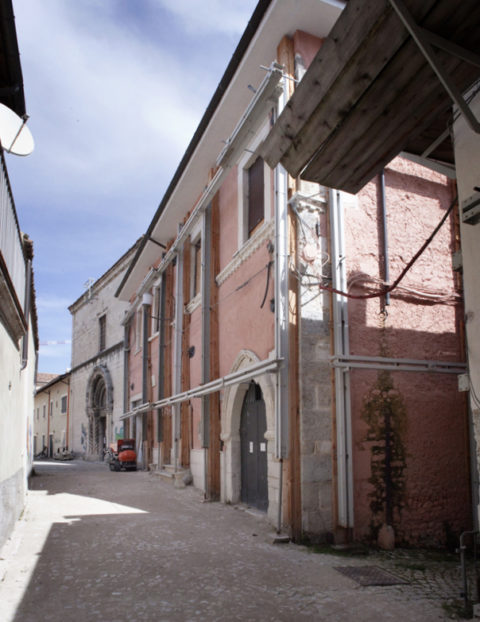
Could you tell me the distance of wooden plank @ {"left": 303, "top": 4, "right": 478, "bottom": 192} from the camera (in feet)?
11.3

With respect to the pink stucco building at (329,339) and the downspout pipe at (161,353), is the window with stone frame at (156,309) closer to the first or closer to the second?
the downspout pipe at (161,353)

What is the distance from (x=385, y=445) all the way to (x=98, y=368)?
67.7 feet

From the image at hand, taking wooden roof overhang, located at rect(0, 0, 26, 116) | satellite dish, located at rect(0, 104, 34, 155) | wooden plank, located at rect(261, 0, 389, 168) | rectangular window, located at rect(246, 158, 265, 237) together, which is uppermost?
wooden roof overhang, located at rect(0, 0, 26, 116)

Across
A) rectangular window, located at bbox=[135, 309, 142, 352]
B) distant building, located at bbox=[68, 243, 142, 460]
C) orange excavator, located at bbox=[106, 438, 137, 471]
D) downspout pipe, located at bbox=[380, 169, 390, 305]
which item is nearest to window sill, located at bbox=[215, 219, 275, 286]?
downspout pipe, located at bbox=[380, 169, 390, 305]

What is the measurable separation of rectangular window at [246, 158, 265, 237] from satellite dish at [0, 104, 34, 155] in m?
4.27

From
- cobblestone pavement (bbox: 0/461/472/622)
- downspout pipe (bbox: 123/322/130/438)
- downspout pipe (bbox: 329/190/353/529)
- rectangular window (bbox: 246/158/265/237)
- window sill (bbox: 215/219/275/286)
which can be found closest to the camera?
cobblestone pavement (bbox: 0/461/472/622)

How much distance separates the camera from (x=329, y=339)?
7.76m

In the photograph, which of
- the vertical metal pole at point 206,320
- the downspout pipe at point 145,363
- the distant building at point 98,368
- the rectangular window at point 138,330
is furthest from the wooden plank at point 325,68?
the distant building at point 98,368

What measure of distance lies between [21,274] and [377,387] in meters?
5.46

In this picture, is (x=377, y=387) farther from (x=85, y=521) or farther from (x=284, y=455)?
(x=85, y=521)

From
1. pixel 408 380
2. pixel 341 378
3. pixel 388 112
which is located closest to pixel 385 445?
pixel 408 380

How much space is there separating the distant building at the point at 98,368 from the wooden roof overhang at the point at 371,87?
65.2 feet

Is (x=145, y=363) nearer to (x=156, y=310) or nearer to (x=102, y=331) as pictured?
(x=156, y=310)

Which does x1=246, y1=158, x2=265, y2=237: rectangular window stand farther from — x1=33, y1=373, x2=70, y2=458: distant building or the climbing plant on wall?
x1=33, y1=373, x2=70, y2=458: distant building
